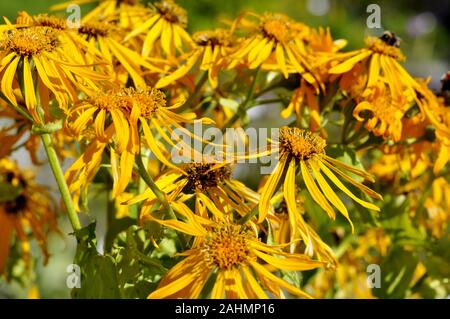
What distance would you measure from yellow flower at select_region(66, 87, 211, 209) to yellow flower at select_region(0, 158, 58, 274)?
1.56 feet

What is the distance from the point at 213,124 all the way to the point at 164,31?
0.22m

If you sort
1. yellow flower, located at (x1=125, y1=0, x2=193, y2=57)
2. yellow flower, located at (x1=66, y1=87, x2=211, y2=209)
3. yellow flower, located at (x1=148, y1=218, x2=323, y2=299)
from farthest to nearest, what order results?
yellow flower, located at (x1=125, y1=0, x2=193, y2=57)
yellow flower, located at (x1=66, y1=87, x2=211, y2=209)
yellow flower, located at (x1=148, y1=218, x2=323, y2=299)

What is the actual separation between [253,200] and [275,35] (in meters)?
0.34

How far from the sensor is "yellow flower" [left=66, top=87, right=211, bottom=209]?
32.3 inches

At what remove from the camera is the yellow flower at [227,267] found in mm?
719

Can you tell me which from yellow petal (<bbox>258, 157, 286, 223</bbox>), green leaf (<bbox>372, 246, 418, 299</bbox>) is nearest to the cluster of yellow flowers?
yellow petal (<bbox>258, 157, 286, 223</bbox>)

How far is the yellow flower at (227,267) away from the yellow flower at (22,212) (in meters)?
0.63

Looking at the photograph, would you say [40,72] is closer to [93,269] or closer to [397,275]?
[93,269]

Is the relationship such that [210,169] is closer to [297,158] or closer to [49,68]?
[297,158]

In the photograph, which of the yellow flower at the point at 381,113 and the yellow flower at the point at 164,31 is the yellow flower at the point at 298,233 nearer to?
the yellow flower at the point at 381,113

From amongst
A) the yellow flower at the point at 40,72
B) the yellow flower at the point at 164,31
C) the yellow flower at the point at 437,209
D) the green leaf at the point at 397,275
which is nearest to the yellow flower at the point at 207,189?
the yellow flower at the point at 40,72

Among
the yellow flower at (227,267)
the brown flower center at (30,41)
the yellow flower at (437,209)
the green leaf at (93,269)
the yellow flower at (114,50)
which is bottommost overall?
the yellow flower at (227,267)

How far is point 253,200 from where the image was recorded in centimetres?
93

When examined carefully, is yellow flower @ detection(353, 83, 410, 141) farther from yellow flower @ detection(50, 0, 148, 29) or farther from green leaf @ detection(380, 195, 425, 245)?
yellow flower @ detection(50, 0, 148, 29)
